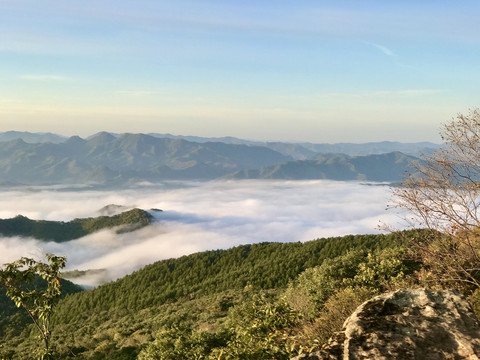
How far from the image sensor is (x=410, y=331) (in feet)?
29.8

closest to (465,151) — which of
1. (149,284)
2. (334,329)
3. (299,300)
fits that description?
(334,329)

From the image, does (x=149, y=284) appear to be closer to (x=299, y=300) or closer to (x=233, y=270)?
(x=233, y=270)

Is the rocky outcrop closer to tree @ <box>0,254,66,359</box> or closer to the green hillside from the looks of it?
tree @ <box>0,254,66,359</box>

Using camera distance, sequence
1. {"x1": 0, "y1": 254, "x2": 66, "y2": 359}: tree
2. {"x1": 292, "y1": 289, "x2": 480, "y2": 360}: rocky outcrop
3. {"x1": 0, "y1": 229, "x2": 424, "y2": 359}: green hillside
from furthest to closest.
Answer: {"x1": 0, "y1": 229, "x2": 424, "y2": 359}: green hillside → {"x1": 0, "y1": 254, "x2": 66, "y2": 359}: tree → {"x1": 292, "y1": 289, "x2": 480, "y2": 360}: rocky outcrop

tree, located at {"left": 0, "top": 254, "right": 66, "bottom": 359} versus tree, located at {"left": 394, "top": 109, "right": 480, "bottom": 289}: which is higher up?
tree, located at {"left": 394, "top": 109, "right": 480, "bottom": 289}

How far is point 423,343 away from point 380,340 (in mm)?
1190

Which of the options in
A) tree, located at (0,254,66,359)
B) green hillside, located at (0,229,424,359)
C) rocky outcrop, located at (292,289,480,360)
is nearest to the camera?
rocky outcrop, located at (292,289,480,360)

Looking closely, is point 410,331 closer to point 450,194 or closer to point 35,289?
point 450,194

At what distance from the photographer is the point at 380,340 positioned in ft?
28.3

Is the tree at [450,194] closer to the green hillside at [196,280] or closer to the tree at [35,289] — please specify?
the tree at [35,289]

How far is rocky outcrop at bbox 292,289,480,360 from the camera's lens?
8352mm

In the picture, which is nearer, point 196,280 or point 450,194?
point 450,194

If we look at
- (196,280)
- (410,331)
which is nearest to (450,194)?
(410,331)

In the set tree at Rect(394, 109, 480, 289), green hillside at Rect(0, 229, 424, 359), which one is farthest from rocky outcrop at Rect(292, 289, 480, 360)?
green hillside at Rect(0, 229, 424, 359)
